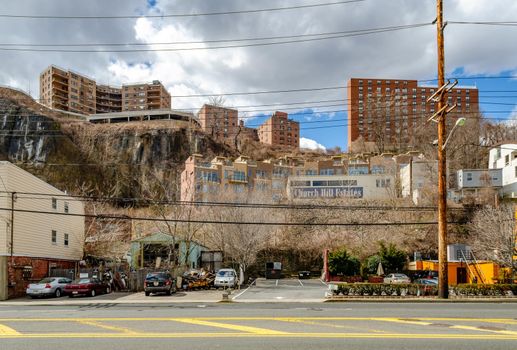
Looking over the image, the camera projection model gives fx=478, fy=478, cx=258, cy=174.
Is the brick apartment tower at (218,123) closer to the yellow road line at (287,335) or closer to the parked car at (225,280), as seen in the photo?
the parked car at (225,280)

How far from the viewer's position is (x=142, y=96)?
16225 cm

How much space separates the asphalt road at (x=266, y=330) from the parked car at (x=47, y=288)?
12029mm

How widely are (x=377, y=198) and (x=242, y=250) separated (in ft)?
118

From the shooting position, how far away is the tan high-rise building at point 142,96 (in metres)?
159

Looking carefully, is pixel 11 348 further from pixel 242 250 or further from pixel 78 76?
pixel 78 76

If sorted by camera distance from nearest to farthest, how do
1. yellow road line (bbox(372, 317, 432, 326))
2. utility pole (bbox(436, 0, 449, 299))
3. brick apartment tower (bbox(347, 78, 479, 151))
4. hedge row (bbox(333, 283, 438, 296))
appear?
yellow road line (bbox(372, 317, 432, 326)) → utility pole (bbox(436, 0, 449, 299)) → hedge row (bbox(333, 283, 438, 296)) → brick apartment tower (bbox(347, 78, 479, 151))

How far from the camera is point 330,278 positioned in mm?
44000

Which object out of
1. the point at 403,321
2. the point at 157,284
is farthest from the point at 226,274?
the point at 403,321

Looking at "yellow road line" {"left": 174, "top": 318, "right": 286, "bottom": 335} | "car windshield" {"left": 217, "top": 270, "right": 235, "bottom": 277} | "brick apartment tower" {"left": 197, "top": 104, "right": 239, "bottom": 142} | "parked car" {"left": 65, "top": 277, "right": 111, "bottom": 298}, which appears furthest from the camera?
"brick apartment tower" {"left": 197, "top": 104, "right": 239, "bottom": 142}

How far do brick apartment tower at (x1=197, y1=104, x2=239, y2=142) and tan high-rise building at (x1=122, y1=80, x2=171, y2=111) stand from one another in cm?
2678

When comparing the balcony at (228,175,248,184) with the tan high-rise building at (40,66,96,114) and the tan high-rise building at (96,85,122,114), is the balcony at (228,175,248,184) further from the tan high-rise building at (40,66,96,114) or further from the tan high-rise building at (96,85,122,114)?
the tan high-rise building at (96,85,122,114)

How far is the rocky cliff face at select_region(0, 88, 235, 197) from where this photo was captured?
112m

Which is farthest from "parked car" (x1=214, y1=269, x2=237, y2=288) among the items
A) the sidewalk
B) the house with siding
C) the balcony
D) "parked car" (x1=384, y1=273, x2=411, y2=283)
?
the balcony

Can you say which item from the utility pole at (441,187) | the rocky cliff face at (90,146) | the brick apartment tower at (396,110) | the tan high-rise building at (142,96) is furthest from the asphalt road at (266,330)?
the tan high-rise building at (142,96)
